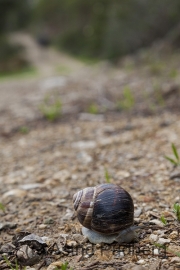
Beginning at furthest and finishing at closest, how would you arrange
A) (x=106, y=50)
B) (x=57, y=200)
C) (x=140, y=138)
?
(x=106, y=50) < (x=140, y=138) < (x=57, y=200)

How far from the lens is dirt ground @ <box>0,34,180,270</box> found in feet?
7.46

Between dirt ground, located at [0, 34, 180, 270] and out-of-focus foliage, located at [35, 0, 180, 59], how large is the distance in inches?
307

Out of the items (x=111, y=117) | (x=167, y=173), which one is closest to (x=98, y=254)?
(x=167, y=173)

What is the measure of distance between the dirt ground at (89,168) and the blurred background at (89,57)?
76 mm

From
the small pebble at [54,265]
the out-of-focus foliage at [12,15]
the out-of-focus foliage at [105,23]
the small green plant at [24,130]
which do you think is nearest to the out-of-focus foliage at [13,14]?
the out-of-focus foliage at [12,15]

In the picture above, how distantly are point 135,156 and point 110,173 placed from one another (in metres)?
0.48

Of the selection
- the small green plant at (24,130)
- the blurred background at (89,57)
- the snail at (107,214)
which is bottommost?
the snail at (107,214)

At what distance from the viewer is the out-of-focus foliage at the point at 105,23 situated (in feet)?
48.2

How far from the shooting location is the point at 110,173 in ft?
11.7

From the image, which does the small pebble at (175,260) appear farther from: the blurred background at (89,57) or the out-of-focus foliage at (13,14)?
the out-of-focus foliage at (13,14)

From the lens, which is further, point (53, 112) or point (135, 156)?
point (53, 112)

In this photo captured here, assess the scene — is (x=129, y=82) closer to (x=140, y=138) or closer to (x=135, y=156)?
(x=140, y=138)

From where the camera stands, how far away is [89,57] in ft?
73.5

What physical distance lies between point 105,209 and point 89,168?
1.55 metres
